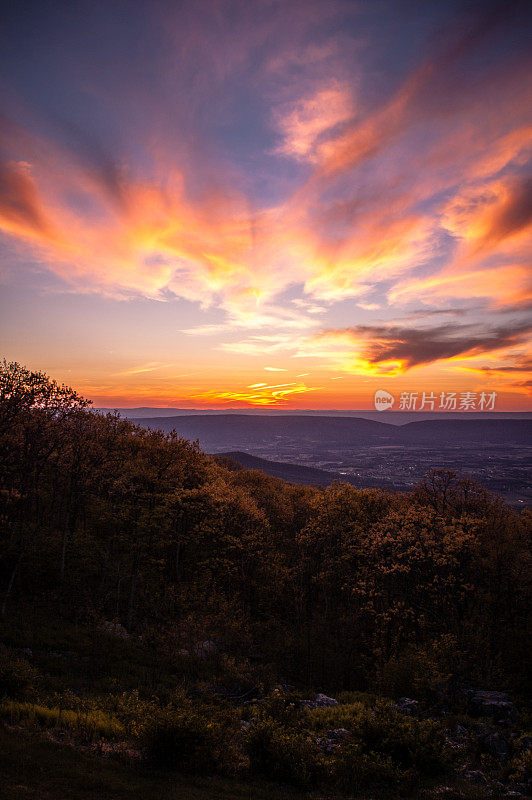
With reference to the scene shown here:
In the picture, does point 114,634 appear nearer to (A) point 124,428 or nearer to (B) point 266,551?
(B) point 266,551

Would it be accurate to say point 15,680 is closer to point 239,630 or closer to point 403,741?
point 403,741

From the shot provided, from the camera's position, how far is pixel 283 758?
38.2ft

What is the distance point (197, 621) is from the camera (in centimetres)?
2684

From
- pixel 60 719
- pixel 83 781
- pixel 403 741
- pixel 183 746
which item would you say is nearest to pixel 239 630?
pixel 403 741

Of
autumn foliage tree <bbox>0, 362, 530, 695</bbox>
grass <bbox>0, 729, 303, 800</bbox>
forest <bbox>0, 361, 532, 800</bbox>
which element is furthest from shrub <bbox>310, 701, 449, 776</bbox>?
autumn foliage tree <bbox>0, 362, 530, 695</bbox>

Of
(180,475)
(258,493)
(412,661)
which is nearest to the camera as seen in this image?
(412,661)

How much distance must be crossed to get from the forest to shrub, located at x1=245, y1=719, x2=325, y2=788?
67 millimetres

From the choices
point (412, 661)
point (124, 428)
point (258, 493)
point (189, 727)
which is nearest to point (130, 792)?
point (189, 727)

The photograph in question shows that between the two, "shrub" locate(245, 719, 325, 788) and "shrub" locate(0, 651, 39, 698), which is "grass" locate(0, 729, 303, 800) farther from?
"shrub" locate(0, 651, 39, 698)

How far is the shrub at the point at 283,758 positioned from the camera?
1154 centimetres

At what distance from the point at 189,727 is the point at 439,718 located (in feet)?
52.1

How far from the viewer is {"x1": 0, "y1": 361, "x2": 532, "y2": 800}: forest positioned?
39.3 feet

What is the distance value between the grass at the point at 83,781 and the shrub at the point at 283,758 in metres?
0.54

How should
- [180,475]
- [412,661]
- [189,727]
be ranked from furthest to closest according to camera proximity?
[180,475] < [412,661] < [189,727]
